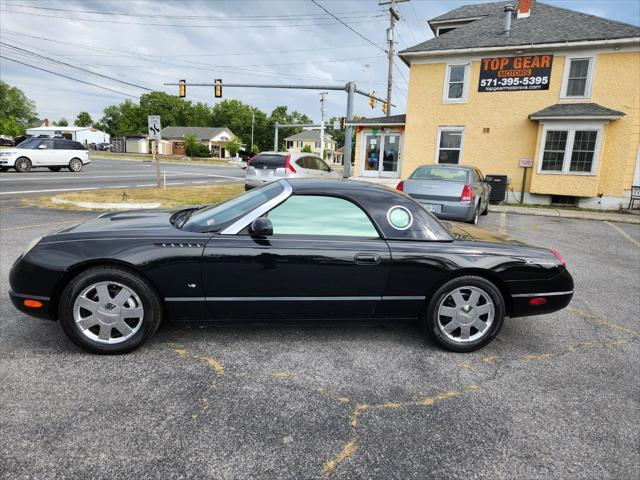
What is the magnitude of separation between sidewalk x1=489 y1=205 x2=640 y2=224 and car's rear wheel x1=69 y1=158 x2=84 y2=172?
22.0 m

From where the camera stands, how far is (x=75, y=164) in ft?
80.2

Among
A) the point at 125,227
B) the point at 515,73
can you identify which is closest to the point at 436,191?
the point at 125,227

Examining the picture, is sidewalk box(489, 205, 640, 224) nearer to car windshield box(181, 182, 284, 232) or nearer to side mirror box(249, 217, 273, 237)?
car windshield box(181, 182, 284, 232)

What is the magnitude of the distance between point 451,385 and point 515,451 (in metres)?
0.71

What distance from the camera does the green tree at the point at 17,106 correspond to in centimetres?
9206

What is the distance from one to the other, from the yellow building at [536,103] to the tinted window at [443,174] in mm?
8048

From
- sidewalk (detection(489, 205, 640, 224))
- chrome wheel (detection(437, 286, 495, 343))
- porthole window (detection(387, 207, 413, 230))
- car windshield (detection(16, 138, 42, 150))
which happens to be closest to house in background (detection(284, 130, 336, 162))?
car windshield (detection(16, 138, 42, 150))

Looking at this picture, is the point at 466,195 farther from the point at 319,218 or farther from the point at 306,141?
the point at 306,141

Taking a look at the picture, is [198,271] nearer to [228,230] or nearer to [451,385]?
[228,230]

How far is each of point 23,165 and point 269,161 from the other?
51.1 feet

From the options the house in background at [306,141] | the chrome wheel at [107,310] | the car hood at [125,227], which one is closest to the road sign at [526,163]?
the car hood at [125,227]

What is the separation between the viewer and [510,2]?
20.6 metres

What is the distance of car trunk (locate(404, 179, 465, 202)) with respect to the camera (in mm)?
9375

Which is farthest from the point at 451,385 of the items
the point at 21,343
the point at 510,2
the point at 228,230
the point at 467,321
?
the point at 510,2
